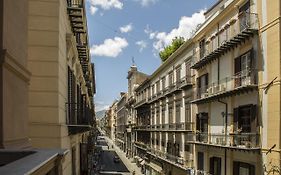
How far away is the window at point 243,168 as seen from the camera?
771 inches

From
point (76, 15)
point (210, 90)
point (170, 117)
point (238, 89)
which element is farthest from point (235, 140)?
point (170, 117)

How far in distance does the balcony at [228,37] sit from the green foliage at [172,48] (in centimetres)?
1826

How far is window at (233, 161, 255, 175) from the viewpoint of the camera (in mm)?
19594

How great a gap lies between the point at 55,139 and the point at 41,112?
2.32 ft

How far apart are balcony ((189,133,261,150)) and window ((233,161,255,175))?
0.99 metres

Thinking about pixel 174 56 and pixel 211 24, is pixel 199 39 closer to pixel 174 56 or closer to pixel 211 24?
pixel 211 24

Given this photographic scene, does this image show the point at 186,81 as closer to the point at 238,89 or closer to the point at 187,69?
the point at 187,69

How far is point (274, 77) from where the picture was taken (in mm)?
17609

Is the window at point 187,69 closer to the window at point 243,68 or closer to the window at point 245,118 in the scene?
the window at point 243,68

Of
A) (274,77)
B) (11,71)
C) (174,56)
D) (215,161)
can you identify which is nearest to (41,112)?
(11,71)

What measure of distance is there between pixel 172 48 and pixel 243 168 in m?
28.1

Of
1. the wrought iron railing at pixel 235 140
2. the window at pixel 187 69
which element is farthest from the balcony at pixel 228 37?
the wrought iron railing at pixel 235 140

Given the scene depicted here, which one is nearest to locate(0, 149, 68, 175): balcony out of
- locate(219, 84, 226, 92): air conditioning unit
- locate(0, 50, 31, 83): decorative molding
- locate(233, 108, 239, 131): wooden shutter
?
locate(0, 50, 31, 83): decorative molding

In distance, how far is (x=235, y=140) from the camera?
20.7 meters
